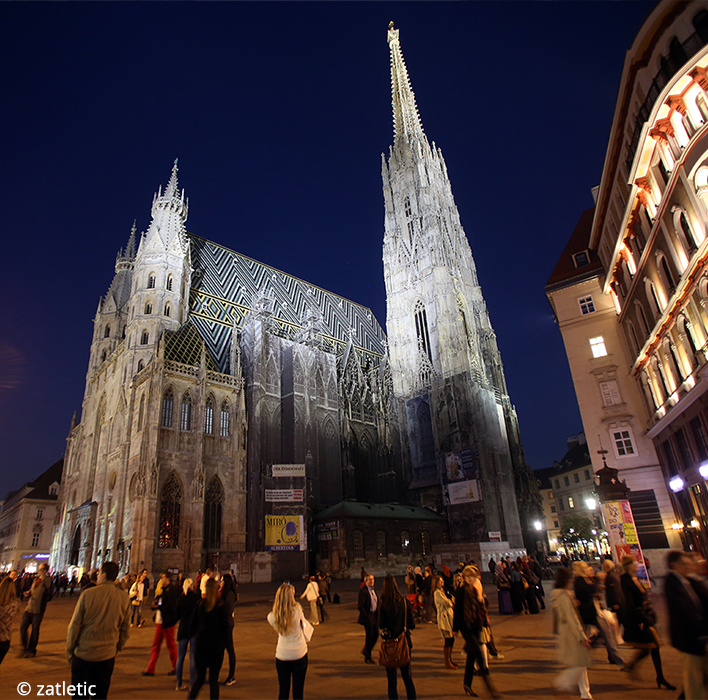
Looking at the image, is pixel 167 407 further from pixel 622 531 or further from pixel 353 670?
pixel 353 670

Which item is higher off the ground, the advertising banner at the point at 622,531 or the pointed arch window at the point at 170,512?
the pointed arch window at the point at 170,512

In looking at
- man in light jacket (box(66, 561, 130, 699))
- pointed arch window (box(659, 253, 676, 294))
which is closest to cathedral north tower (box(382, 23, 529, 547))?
pointed arch window (box(659, 253, 676, 294))

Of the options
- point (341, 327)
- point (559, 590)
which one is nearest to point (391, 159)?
point (341, 327)

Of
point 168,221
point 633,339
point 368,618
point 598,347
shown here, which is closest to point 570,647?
point 368,618

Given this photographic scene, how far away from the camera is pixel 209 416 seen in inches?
1446

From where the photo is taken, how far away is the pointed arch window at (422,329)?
169 ft

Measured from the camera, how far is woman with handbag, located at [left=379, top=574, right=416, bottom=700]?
238 inches

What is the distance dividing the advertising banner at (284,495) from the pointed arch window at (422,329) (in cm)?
2105

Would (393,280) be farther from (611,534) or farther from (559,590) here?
(559,590)

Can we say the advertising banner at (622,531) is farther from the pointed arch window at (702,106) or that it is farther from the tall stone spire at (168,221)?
the tall stone spire at (168,221)

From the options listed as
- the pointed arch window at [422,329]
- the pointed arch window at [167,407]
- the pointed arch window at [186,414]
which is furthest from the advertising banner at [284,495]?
the pointed arch window at [422,329]

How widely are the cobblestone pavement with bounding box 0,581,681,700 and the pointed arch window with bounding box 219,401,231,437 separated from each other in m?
24.2

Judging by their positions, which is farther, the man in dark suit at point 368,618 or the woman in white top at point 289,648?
the man in dark suit at point 368,618

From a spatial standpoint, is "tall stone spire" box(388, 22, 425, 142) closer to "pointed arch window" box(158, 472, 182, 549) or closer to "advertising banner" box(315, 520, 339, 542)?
"advertising banner" box(315, 520, 339, 542)
